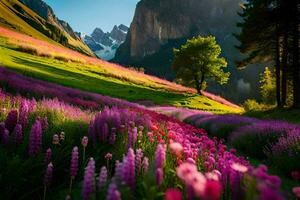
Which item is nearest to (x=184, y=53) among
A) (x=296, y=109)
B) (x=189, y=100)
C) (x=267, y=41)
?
(x=189, y=100)

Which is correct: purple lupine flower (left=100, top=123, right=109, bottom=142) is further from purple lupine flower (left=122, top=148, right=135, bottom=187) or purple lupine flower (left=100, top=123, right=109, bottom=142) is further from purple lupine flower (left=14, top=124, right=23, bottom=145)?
purple lupine flower (left=122, top=148, right=135, bottom=187)

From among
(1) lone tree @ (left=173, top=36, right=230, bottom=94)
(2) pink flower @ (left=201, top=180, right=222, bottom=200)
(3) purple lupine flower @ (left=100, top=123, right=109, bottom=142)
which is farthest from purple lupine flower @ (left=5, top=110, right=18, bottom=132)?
(1) lone tree @ (left=173, top=36, right=230, bottom=94)

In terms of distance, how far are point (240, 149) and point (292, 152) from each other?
392 centimetres

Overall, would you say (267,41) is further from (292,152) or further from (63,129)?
(63,129)

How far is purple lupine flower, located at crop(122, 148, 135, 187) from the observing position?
10.7 ft

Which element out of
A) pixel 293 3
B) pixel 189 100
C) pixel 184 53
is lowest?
pixel 189 100

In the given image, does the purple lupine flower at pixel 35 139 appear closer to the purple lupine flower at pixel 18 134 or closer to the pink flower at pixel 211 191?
the purple lupine flower at pixel 18 134

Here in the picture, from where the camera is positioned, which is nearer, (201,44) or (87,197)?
(87,197)

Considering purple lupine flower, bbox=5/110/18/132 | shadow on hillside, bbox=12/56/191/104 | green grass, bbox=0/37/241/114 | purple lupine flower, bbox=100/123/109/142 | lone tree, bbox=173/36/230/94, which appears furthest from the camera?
lone tree, bbox=173/36/230/94

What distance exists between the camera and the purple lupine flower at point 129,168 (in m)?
3.26

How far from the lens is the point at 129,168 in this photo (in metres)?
3.35

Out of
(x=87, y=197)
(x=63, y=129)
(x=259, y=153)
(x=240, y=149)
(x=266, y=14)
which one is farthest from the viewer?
(x=266, y=14)

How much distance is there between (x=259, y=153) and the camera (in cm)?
1135

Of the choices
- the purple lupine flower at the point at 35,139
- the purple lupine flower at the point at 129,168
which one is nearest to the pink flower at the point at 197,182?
the purple lupine flower at the point at 129,168
